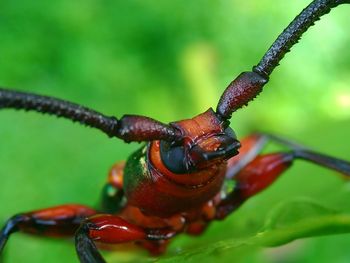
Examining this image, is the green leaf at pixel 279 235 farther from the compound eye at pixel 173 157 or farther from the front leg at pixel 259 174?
the front leg at pixel 259 174

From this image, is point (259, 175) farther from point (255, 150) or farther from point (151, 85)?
point (151, 85)

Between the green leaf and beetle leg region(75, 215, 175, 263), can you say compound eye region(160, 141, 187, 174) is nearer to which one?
beetle leg region(75, 215, 175, 263)

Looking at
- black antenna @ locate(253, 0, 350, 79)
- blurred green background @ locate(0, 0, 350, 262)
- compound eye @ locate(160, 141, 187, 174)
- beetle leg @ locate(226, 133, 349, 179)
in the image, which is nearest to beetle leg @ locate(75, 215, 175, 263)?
compound eye @ locate(160, 141, 187, 174)

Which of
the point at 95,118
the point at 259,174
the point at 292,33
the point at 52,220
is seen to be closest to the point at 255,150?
the point at 259,174

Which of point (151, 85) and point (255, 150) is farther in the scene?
point (151, 85)

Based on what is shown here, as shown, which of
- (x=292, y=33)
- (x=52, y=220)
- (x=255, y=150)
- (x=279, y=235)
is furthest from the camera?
(x=255, y=150)

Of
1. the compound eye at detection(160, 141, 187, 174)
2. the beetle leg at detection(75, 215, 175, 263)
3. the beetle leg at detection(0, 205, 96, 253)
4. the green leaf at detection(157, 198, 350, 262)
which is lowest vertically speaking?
the green leaf at detection(157, 198, 350, 262)
